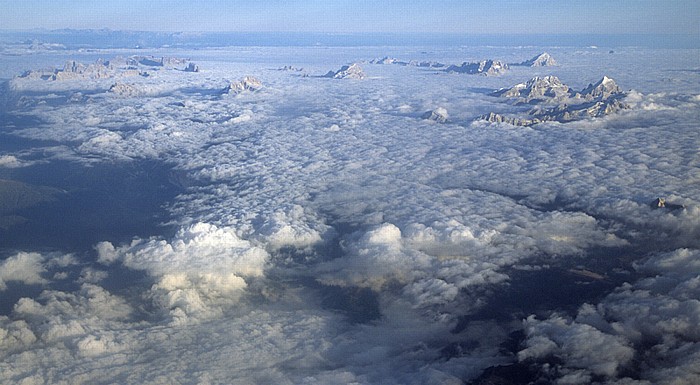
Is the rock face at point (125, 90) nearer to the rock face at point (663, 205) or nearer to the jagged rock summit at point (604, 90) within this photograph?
the jagged rock summit at point (604, 90)

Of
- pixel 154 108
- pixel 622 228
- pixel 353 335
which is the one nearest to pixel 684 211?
pixel 622 228

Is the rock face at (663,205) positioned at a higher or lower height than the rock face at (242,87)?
lower

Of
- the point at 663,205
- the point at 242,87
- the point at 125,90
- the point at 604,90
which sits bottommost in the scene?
the point at 663,205

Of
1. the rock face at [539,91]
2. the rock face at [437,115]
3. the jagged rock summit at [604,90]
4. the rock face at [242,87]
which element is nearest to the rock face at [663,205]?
the rock face at [437,115]

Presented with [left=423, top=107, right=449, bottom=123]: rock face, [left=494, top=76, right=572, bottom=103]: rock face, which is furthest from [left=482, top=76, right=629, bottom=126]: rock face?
[left=423, top=107, right=449, bottom=123]: rock face

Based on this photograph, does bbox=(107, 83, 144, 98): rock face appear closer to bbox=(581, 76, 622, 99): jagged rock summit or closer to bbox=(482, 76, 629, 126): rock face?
bbox=(482, 76, 629, 126): rock face

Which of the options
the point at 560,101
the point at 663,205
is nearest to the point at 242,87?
the point at 560,101

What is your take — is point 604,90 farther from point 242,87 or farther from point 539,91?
point 242,87
